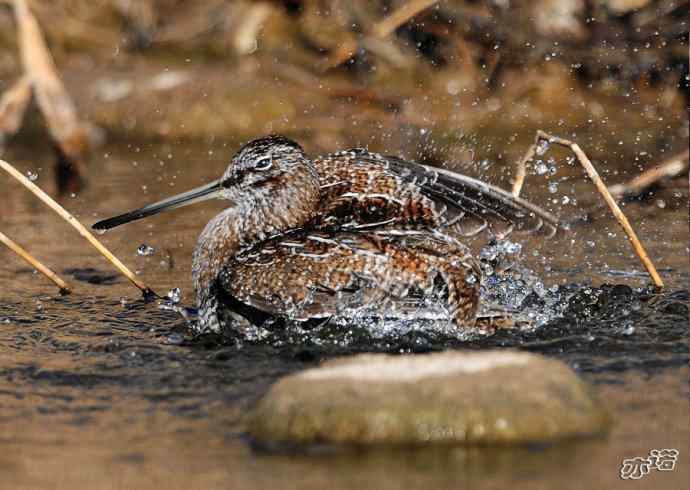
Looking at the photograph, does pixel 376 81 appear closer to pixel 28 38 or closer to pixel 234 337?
pixel 28 38

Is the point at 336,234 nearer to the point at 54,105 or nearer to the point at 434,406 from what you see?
the point at 434,406

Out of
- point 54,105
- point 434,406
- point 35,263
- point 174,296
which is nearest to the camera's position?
point 434,406

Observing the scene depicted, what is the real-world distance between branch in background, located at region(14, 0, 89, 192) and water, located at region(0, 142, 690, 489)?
134 cm

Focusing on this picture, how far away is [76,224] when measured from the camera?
20.4 ft

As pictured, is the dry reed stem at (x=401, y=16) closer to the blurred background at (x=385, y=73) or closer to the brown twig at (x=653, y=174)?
the blurred background at (x=385, y=73)

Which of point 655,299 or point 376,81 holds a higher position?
point 376,81

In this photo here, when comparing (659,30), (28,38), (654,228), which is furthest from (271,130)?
(654,228)

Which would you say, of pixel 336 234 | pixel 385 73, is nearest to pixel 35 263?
pixel 336 234

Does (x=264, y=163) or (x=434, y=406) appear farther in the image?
(x=264, y=163)

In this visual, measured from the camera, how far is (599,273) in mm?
6875

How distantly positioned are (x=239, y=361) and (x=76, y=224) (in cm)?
133

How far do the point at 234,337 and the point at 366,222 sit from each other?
877 millimetres

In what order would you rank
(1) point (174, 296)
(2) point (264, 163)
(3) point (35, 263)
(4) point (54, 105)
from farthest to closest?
(4) point (54, 105) → (1) point (174, 296) → (3) point (35, 263) → (2) point (264, 163)

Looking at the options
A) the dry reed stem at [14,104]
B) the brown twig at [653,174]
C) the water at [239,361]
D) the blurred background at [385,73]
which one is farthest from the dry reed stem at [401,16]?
the dry reed stem at [14,104]
